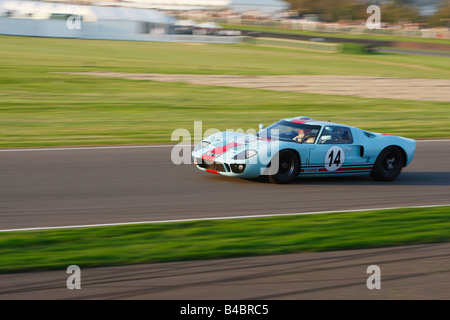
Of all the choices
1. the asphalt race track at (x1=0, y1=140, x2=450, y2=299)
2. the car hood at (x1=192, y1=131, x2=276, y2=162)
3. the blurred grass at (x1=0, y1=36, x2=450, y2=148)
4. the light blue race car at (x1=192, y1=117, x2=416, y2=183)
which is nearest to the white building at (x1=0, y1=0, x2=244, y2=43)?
the blurred grass at (x1=0, y1=36, x2=450, y2=148)

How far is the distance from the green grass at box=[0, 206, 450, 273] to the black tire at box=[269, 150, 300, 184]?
188 centimetres

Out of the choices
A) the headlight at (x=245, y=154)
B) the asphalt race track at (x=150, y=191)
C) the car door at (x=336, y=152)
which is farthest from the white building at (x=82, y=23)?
the headlight at (x=245, y=154)

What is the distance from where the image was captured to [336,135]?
11211 mm

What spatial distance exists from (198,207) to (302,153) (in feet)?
7.62

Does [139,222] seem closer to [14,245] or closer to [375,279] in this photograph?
[14,245]

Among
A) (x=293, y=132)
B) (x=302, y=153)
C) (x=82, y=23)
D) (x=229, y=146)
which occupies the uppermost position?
(x=82, y=23)

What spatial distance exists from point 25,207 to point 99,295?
3.66 m

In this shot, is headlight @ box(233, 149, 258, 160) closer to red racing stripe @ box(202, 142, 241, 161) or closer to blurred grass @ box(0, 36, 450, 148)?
red racing stripe @ box(202, 142, 241, 161)

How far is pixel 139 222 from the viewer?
27.2ft

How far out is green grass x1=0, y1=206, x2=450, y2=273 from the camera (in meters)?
6.73

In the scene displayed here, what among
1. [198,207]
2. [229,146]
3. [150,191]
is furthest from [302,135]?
[150,191]

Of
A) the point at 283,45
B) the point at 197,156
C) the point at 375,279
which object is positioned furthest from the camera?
the point at 283,45

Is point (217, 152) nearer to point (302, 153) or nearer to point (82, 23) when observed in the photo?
point (302, 153)
